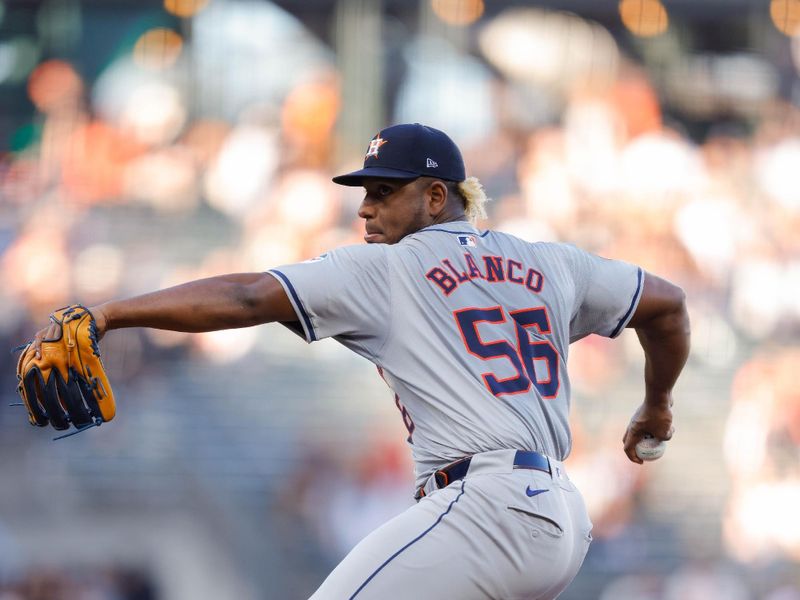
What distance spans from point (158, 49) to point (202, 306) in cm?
1065

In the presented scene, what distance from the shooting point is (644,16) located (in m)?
14.0

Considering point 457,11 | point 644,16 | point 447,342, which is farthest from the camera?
point 644,16

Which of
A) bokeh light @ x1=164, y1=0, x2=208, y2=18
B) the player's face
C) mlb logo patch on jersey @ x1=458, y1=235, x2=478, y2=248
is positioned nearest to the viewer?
mlb logo patch on jersey @ x1=458, y1=235, x2=478, y2=248

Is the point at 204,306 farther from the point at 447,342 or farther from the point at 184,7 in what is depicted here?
the point at 184,7

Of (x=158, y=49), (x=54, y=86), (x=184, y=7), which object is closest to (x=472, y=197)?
(x=54, y=86)

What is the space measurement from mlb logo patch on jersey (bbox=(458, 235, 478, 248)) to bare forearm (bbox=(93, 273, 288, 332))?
0.55 meters

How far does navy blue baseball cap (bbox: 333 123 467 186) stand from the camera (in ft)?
11.0

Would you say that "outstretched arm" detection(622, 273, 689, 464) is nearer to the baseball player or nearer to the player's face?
the baseball player

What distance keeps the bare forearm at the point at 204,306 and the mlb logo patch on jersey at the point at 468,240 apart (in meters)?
0.55

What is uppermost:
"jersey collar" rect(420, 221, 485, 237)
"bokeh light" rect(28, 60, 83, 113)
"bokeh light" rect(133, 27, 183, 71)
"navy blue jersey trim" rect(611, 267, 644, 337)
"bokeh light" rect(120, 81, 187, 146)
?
"bokeh light" rect(133, 27, 183, 71)

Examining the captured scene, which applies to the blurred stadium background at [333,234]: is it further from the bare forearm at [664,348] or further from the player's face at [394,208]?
the player's face at [394,208]

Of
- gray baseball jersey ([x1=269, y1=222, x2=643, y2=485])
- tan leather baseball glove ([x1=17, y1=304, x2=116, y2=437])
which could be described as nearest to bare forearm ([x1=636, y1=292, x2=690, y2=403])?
gray baseball jersey ([x1=269, y1=222, x2=643, y2=485])

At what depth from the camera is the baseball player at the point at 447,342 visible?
9.66ft

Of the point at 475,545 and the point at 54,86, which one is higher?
the point at 54,86
